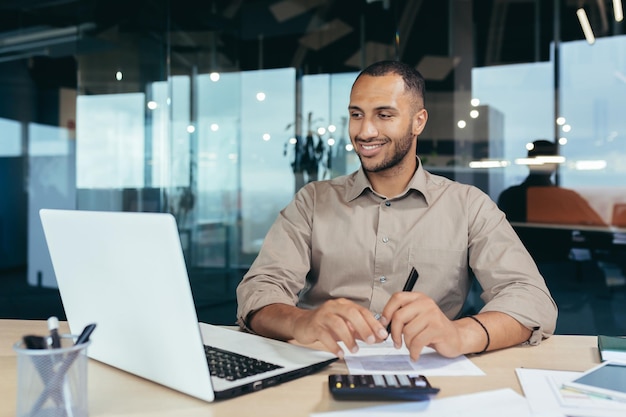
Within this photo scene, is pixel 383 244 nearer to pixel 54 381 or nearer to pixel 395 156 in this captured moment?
pixel 395 156

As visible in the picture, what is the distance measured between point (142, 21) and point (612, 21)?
3.41m

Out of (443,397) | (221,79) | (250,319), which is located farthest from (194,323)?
(221,79)

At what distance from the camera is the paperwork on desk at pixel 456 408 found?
911mm

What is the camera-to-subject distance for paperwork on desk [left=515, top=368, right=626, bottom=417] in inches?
36.2

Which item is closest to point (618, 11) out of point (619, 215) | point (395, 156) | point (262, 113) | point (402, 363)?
point (619, 215)

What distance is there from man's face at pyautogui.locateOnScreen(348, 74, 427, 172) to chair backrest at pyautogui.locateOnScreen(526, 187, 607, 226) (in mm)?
2743

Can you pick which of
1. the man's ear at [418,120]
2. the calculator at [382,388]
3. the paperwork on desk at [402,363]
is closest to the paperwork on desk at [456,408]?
the calculator at [382,388]

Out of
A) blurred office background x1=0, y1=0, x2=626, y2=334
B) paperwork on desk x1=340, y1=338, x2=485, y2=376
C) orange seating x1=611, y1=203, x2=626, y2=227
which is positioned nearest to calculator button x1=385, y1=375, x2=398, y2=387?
paperwork on desk x1=340, y1=338, x2=485, y2=376

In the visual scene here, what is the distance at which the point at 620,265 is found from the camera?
4.14 m

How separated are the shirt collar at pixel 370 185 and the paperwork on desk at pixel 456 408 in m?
0.89

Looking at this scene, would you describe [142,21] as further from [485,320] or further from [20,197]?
[485,320]

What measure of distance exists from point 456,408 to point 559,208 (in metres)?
3.60

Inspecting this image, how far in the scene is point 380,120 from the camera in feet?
5.77

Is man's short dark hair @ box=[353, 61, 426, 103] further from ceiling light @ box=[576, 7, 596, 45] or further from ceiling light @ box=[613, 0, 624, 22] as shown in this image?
ceiling light @ box=[613, 0, 624, 22]
